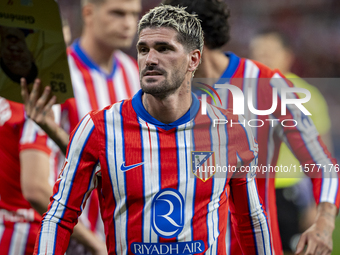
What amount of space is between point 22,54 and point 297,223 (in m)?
2.50

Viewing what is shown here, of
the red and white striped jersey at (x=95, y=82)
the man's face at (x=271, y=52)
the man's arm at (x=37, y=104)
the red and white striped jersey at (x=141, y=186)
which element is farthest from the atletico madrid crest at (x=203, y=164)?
the man's face at (x=271, y=52)

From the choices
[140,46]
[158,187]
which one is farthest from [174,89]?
[158,187]

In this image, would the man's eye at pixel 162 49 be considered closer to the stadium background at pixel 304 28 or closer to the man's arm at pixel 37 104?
the man's arm at pixel 37 104

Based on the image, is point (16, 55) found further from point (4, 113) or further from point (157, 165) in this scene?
point (157, 165)

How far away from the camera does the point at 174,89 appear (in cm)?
168

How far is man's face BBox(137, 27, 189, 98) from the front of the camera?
1617mm

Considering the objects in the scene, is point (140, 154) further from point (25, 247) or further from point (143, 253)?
point (25, 247)

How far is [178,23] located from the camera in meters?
1.69

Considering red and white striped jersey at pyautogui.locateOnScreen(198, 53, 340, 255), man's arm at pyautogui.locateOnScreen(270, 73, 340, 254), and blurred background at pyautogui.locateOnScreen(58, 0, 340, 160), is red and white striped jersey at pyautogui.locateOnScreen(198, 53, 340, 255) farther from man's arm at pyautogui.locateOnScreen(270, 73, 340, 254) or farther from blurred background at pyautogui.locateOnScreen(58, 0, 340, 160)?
blurred background at pyautogui.locateOnScreen(58, 0, 340, 160)

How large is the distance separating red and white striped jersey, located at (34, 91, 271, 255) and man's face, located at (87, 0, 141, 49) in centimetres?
136

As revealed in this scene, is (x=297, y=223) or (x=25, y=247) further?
(x=297, y=223)

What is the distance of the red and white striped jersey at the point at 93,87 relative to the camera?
2.86 meters

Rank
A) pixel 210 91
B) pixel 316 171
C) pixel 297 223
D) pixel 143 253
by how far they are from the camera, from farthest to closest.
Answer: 1. pixel 297 223
2. pixel 316 171
3. pixel 210 91
4. pixel 143 253

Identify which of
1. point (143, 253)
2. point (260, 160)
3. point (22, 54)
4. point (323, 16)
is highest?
point (323, 16)
